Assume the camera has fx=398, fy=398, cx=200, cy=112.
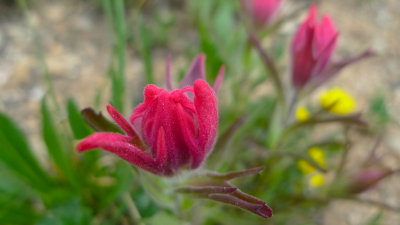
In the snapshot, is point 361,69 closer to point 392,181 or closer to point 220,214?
point 392,181

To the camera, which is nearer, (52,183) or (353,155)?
(52,183)

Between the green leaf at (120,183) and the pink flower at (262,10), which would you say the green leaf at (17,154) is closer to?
the green leaf at (120,183)

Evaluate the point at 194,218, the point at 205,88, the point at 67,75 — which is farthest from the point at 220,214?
the point at 67,75

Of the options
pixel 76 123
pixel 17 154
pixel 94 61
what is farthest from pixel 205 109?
pixel 94 61

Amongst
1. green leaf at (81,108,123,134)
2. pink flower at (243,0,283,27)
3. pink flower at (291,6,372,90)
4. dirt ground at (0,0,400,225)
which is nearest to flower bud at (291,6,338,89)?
pink flower at (291,6,372,90)

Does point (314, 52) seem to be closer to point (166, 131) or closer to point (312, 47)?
point (312, 47)

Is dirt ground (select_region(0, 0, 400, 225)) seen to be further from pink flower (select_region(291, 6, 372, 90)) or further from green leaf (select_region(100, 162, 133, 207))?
pink flower (select_region(291, 6, 372, 90))

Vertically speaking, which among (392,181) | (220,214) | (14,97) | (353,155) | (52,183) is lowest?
(392,181)

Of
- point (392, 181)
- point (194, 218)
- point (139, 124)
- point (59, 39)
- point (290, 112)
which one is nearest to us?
point (139, 124)
